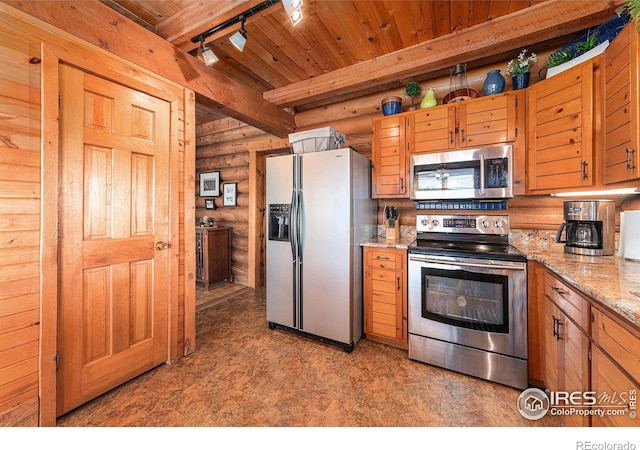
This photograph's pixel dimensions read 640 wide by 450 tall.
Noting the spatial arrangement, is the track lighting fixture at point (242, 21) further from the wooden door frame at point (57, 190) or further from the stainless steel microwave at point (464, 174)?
the stainless steel microwave at point (464, 174)

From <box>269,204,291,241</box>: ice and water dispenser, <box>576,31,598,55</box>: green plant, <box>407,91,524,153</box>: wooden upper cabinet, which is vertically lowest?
<box>269,204,291,241</box>: ice and water dispenser

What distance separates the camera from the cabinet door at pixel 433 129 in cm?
233

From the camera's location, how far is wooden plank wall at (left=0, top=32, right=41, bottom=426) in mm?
1340

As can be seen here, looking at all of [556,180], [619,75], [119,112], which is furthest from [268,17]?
[556,180]

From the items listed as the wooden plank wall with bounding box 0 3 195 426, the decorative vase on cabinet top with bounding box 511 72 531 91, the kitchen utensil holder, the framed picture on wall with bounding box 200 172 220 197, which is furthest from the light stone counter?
the framed picture on wall with bounding box 200 172 220 197

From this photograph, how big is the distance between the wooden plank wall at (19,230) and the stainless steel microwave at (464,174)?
2736mm

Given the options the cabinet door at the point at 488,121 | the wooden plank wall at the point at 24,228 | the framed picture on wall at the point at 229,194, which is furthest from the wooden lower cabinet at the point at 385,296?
the framed picture on wall at the point at 229,194

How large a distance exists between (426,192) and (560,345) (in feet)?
4.73

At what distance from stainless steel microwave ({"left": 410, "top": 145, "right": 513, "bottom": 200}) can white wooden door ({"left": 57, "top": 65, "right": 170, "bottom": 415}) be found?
226 centimetres

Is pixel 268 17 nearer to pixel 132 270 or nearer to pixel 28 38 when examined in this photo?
pixel 28 38

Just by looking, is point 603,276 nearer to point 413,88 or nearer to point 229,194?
point 413,88

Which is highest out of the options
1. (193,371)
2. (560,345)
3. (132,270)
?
(132,270)

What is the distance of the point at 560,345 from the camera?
1.48 metres

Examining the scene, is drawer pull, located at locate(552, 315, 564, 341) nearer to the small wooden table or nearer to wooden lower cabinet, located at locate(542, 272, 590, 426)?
wooden lower cabinet, located at locate(542, 272, 590, 426)
